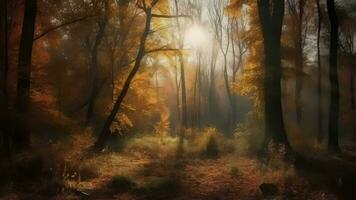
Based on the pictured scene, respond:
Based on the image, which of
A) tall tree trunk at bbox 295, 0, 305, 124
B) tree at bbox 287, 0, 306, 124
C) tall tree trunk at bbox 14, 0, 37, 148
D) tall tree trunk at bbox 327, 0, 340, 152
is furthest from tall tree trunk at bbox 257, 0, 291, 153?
tall tree trunk at bbox 14, 0, 37, 148

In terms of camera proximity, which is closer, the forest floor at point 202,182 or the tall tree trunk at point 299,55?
the forest floor at point 202,182

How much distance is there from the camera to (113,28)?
22094 mm

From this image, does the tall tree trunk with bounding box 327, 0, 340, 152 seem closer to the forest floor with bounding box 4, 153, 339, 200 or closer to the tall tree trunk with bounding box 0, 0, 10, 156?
the forest floor with bounding box 4, 153, 339, 200

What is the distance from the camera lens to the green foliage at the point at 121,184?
421 inches

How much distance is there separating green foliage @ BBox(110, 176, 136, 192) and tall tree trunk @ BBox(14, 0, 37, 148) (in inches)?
160

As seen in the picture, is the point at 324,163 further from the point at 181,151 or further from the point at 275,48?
the point at 181,151

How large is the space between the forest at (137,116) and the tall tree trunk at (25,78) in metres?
0.04

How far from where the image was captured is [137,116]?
83.0 feet

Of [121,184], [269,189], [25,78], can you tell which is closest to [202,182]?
[121,184]

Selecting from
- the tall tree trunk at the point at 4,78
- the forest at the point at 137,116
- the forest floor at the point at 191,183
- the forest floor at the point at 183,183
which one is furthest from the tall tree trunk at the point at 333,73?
the tall tree trunk at the point at 4,78

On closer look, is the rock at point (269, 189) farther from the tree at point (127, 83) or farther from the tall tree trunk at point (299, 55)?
the tall tree trunk at point (299, 55)

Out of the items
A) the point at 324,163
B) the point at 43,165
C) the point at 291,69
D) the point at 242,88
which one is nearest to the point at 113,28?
the point at 242,88

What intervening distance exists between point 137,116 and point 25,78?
12205 millimetres

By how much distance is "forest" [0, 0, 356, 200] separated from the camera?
34.5 ft
